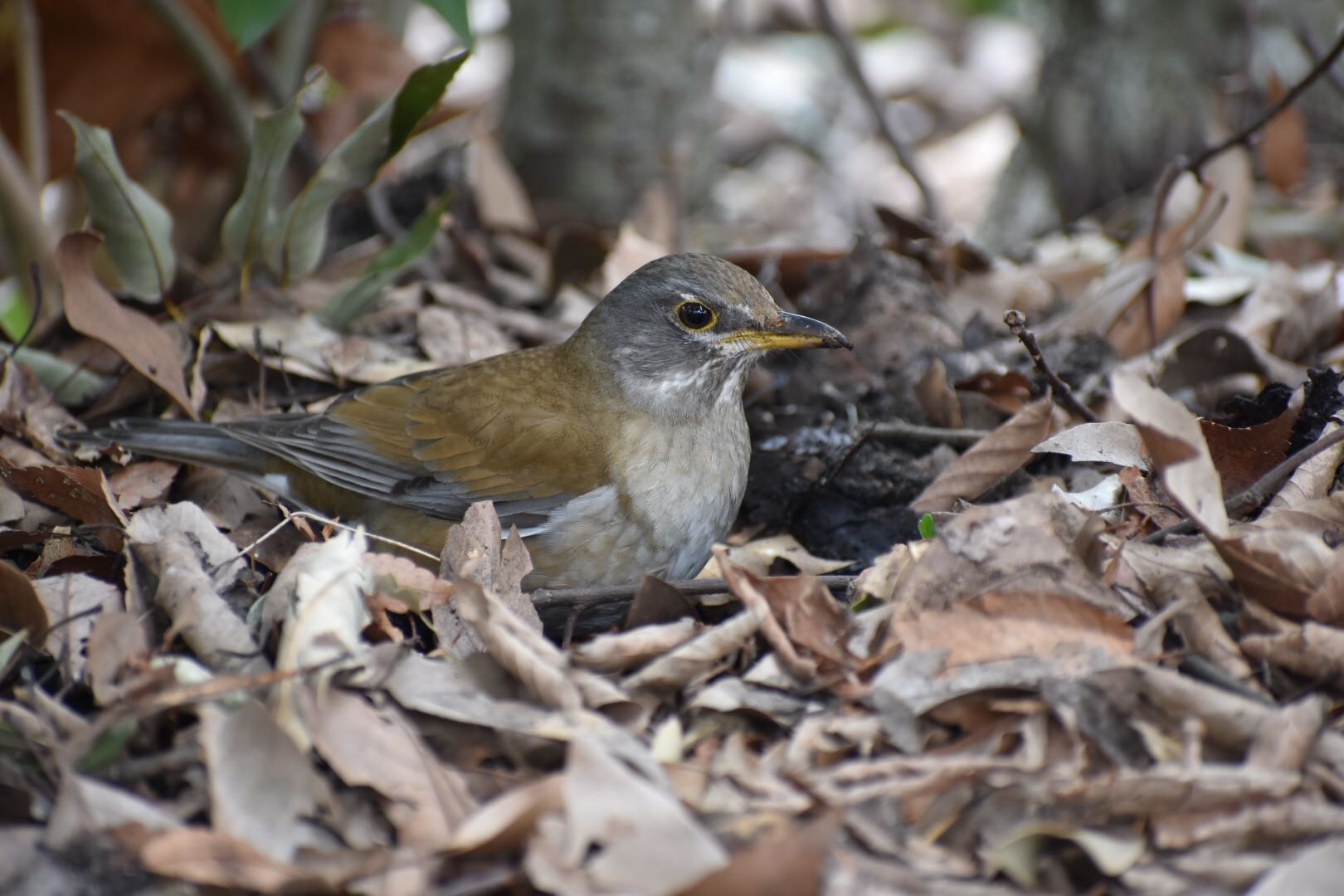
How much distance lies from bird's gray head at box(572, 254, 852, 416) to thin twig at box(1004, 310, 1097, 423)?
91cm

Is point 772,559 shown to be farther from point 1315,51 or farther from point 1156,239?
point 1315,51

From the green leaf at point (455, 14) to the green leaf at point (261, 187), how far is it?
2.73ft

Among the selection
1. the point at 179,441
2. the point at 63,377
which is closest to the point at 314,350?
the point at 179,441

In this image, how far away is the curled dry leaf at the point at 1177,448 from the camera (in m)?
3.32

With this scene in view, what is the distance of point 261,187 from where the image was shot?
214 inches

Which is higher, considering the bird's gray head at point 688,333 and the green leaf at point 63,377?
the bird's gray head at point 688,333

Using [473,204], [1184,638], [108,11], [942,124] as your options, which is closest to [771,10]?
[942,124]

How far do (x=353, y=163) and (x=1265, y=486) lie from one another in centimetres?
375

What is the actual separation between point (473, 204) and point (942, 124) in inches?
218

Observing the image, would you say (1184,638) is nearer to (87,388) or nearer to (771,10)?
(87,388)

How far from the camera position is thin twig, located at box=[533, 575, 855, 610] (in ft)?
13.3

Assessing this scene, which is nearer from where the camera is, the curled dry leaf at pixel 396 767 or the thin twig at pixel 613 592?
the curled dry leaf at pixel 396 767

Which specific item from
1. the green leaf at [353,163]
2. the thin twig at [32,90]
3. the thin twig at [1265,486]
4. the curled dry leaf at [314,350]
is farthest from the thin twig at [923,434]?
the thin twig at [32,90]

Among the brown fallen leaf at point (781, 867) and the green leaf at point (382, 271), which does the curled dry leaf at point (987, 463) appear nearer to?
the brown fallen leaf at point (781, 867)
